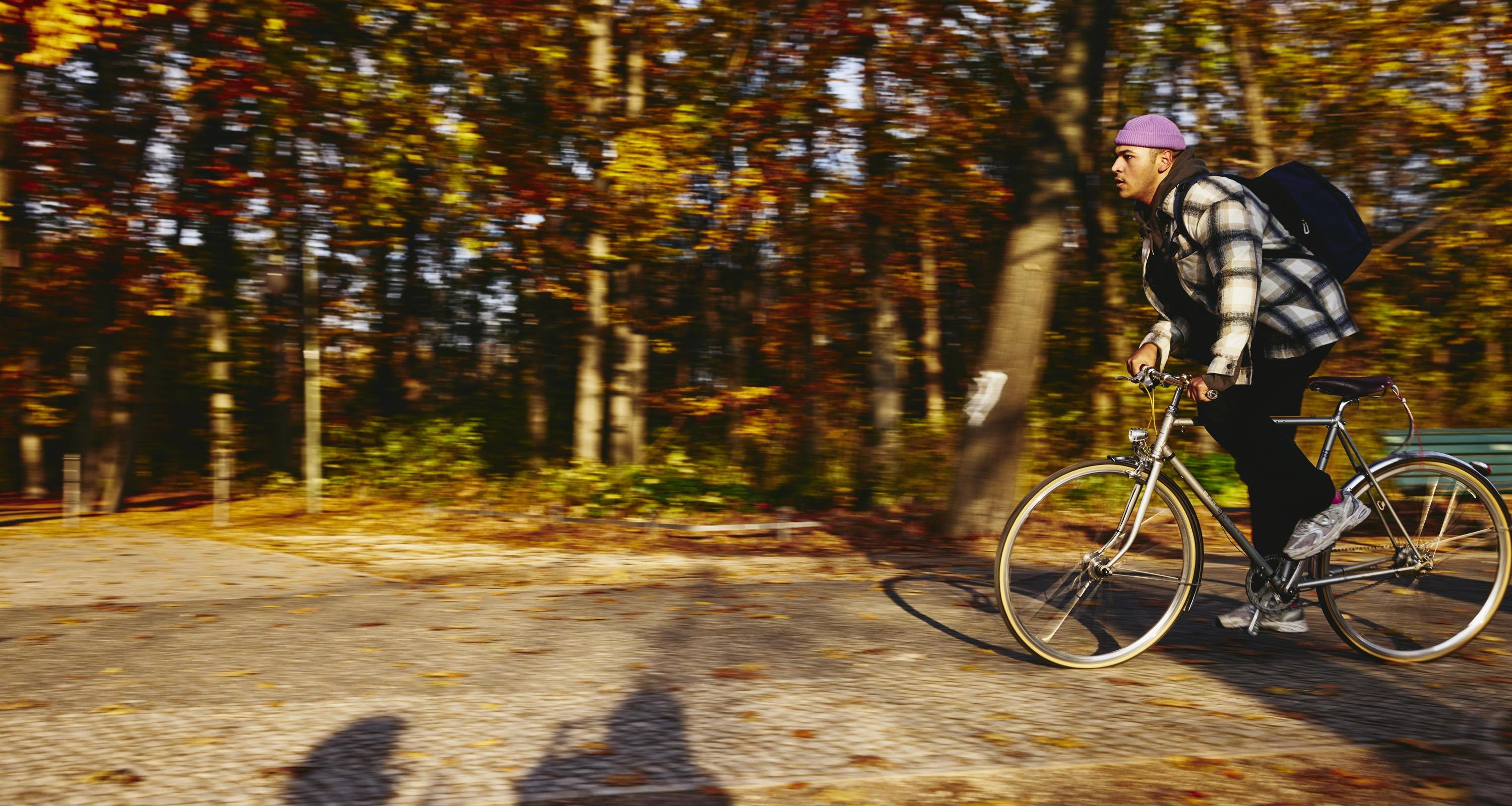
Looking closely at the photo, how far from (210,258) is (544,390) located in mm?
6576

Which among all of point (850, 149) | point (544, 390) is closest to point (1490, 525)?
point (850, 149)

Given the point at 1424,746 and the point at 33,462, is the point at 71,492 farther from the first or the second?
the point at 1424,746

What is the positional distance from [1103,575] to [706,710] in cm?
162

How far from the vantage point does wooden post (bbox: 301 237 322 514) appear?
14172 millimetres

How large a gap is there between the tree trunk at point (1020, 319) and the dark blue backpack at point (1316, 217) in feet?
15.3

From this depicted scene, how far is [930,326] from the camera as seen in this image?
52.9ft

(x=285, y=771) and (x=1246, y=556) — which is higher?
(x=1246, y=556)

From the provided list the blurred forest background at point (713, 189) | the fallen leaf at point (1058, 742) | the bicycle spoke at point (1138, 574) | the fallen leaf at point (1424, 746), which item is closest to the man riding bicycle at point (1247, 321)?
the bicycle spoke at point (1138, 574)

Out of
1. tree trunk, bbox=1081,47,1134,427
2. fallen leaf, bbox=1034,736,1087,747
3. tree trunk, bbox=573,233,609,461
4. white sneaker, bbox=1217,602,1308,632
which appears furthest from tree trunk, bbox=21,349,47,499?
fallen leaf, bbox=1034,736,1087,747

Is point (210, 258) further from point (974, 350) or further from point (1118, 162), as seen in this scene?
point (1118, 162)

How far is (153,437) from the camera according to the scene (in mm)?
18281

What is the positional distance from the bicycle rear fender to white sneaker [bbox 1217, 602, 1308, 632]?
53 centimetres

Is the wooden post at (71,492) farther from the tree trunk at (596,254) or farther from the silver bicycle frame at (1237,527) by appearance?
the silver bicycle frame at (1237,527)

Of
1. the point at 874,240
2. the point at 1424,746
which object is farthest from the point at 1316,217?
the point at 874,240
